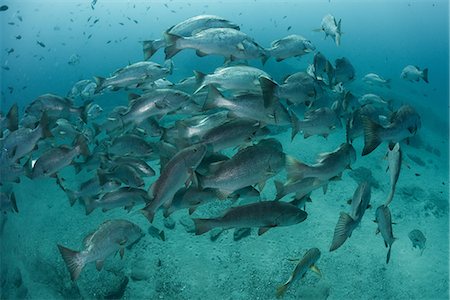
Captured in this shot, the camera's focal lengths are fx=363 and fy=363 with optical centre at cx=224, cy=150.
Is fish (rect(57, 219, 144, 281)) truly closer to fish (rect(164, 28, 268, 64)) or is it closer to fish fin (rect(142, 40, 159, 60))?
fish (rect(164, 28, 268, 64))

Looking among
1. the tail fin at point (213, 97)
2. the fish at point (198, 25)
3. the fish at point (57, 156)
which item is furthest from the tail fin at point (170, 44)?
the fish at point (57, 156)

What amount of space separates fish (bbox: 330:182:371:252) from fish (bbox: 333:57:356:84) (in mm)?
3056

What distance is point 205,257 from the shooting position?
6.68m

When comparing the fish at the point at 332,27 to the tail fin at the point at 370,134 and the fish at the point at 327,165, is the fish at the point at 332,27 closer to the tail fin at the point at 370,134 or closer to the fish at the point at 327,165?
the fish at the point at 327,165

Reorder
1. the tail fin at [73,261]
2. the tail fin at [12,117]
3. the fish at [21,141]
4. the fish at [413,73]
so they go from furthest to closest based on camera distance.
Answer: the fish at [413,73] → the tail fin at [12,117] → the fish at [21,141] → the tail fin at [73,261]

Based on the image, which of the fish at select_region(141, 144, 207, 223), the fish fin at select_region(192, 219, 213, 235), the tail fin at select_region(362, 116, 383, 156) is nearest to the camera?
the fish at select_region(141, 144, 207, 223)

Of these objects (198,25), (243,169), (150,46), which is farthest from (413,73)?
(243,169)

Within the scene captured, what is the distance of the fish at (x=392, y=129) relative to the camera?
3463 mm

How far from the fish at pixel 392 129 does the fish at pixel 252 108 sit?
783 millimetres

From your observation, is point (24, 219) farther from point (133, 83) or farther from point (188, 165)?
point (188, 165)

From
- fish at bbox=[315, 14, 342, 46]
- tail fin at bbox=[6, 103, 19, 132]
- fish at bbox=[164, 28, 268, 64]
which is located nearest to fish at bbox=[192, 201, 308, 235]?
fish at bbox=[164, 28, 268, 64]

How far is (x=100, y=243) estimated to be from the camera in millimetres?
4004

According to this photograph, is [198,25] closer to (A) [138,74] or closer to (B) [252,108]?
(A) [138,74]

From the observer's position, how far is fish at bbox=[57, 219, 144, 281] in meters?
3.86
